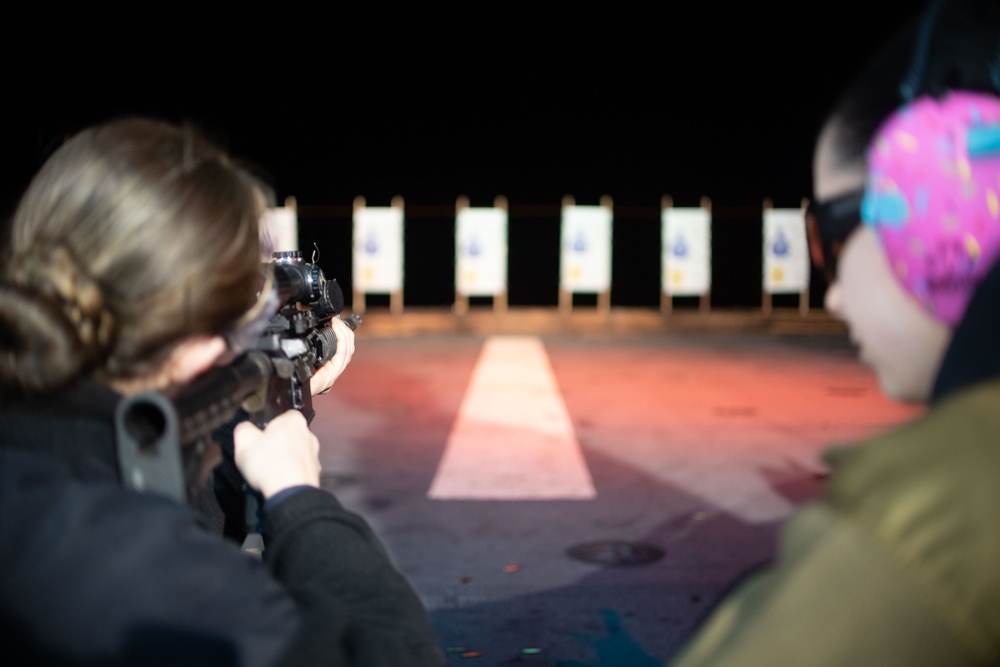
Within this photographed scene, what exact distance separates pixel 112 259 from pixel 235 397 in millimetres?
305

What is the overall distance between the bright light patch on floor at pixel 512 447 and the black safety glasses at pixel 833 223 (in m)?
4.27

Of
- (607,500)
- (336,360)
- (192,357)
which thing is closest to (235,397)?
(192,357)

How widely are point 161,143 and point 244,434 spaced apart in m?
0.47

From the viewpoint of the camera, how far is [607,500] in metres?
5.27

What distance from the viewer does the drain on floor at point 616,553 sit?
13.8ft

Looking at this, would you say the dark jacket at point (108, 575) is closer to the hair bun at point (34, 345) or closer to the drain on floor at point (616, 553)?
the hair bun at point (34, 345)

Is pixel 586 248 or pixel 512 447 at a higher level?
pixel 586 248

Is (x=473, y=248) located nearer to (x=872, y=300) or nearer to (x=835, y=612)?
(x=872, y=300)

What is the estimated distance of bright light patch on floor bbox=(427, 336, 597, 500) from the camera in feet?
18.0

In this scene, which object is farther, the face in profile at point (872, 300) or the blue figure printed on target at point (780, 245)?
the blue figure printed on target at point (780, 245)

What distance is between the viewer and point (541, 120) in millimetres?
21375

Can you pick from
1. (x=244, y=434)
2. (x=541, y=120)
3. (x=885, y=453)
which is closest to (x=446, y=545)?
(x=244, y=434)

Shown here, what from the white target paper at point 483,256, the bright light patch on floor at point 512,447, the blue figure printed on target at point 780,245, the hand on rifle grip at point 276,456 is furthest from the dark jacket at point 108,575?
the blue figure printed on target at point 780,245

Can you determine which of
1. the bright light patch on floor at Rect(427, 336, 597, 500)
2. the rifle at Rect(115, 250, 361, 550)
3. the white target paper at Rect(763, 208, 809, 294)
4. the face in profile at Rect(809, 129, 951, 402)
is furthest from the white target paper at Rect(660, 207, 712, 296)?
the face in profile at Rect(809, 129, 951, 402)
